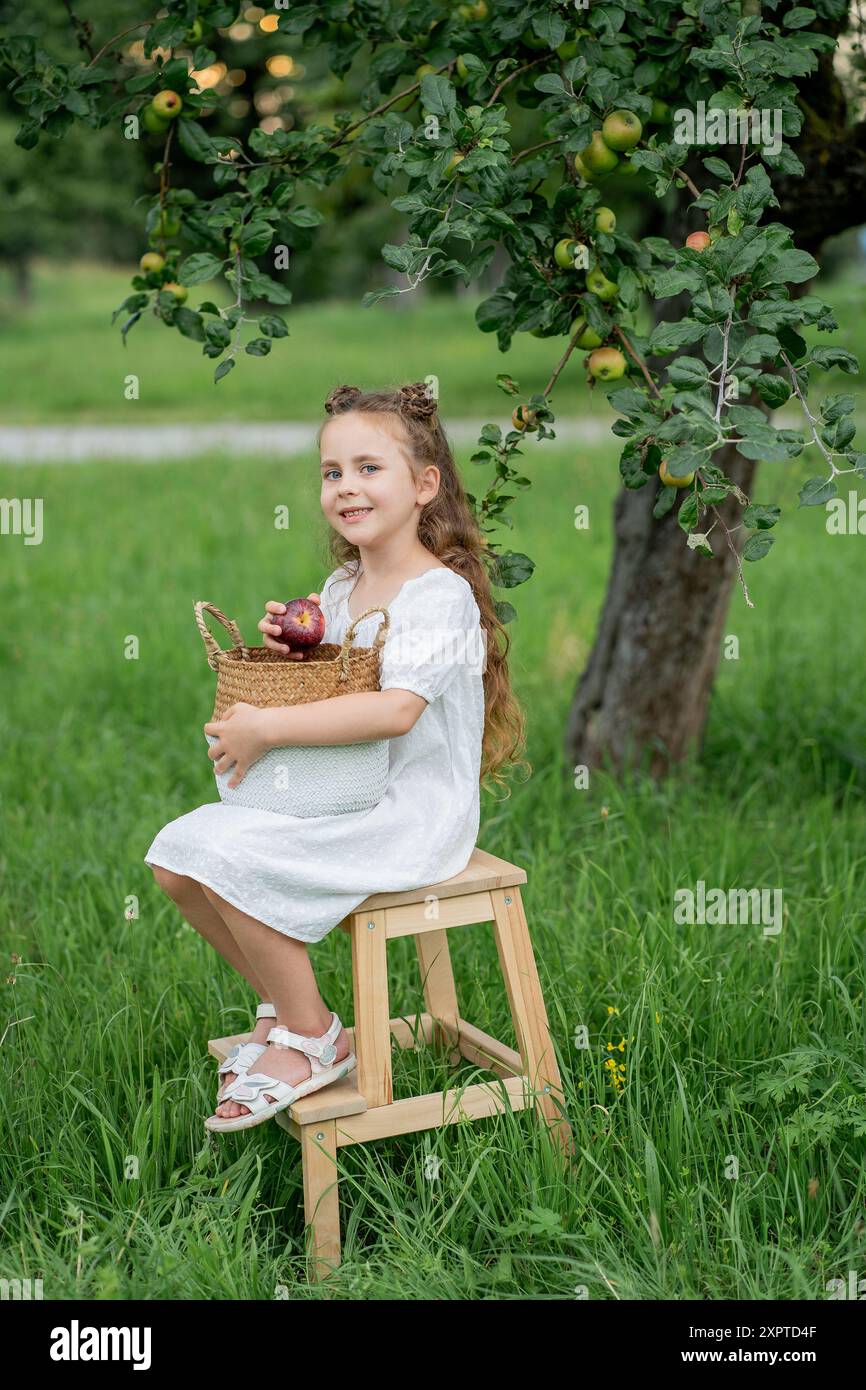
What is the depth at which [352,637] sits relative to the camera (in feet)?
7.41

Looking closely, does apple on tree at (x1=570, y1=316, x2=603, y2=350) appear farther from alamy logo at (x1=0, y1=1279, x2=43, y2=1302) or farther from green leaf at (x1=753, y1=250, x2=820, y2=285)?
alamy logo at (x1=0, y1=1279, x2=43, y2=1302)

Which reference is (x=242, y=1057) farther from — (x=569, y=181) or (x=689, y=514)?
(x=569, y=181)

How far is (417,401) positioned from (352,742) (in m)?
0.60

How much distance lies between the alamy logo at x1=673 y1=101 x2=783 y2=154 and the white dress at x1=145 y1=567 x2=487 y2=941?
825 millimetres

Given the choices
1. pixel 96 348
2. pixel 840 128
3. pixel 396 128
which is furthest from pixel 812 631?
pixel 96 348

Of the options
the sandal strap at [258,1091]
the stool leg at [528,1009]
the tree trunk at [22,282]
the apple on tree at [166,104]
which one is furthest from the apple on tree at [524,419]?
the tree trunk at [22,282]

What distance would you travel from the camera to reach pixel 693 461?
1.88 meters

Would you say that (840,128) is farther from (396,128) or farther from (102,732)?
(102,732)

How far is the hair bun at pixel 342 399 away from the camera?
7.91 feet

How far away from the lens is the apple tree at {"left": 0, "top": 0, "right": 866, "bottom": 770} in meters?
2.02

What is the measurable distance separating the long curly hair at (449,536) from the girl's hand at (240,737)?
46 cm

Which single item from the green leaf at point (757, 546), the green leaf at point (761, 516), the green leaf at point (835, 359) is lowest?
the green leaf at point (757, 546)

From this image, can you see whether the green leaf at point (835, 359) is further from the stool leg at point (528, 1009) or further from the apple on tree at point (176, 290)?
the apple on tree at point (176, 290)

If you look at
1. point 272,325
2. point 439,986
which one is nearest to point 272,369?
point 272,325
